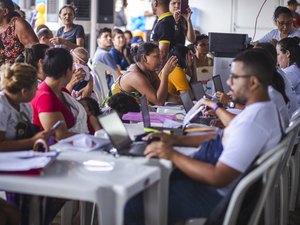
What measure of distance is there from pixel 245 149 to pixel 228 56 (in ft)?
11.3

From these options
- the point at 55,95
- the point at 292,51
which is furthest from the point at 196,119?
the point at 292,51

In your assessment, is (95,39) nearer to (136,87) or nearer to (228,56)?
(228,56)

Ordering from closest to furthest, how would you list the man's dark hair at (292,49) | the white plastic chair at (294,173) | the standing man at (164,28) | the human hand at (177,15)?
the white plastic chair at (294,173) < the man's dark hair at (292,49) < the standing man at (164,28) < the human hand at (177,15)

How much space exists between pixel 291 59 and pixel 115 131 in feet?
9.81

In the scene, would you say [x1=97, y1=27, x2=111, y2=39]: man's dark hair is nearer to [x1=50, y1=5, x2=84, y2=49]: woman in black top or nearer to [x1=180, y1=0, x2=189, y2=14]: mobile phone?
[x1=50, y1=5, x2=84, y2=49]: woman in black top

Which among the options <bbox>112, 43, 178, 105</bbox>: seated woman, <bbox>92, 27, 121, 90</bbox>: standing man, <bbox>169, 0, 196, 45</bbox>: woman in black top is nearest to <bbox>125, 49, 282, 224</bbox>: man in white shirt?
<bbox>112, 43, 178, 105</bbox>: seated woman

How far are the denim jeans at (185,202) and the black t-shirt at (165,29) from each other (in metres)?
3.30

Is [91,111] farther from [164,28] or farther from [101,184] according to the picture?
[164,28]

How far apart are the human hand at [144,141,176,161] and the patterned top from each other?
2.26m

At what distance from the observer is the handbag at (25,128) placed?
2.86m

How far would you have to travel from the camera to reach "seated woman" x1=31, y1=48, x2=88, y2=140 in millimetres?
3184

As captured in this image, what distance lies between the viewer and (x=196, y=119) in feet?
12.7

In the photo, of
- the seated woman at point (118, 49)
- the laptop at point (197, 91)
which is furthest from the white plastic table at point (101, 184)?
the seated woman at point (118, 49)

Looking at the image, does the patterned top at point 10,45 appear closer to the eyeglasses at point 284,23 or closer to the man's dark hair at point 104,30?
the eyeglasses at point 284,23
